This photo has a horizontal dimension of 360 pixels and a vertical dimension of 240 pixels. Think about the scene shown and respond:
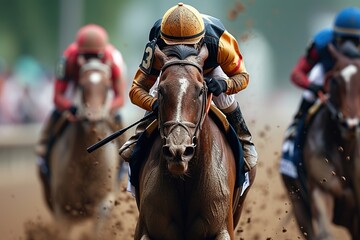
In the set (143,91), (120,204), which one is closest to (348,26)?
(120,204)

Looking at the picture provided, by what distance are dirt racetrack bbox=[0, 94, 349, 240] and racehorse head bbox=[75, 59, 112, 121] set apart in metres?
0.74

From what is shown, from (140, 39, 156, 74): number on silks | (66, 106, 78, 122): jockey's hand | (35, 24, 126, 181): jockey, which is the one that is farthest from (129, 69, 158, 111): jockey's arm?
(35, 24, 126, 181): jockey

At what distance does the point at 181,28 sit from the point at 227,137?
942 mm

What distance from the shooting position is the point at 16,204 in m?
14.5

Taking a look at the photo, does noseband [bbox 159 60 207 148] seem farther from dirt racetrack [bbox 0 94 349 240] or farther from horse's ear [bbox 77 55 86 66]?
horse's ear [bbox 77 55 86 66]

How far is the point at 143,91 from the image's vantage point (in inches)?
222

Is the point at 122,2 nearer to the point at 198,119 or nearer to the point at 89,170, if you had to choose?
the point at 89,170

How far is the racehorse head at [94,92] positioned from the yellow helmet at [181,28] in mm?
4301

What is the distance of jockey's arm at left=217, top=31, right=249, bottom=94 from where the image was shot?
562cm

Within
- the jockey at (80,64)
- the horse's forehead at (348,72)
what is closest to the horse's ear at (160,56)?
the horse's forehead at (348,72)

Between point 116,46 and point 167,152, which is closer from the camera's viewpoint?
point 167,152

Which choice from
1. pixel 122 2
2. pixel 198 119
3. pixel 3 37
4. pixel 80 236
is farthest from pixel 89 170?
pixel 122 2

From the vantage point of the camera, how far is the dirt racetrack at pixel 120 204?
30.2 ft

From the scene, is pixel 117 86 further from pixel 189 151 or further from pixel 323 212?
pixel 189 151
